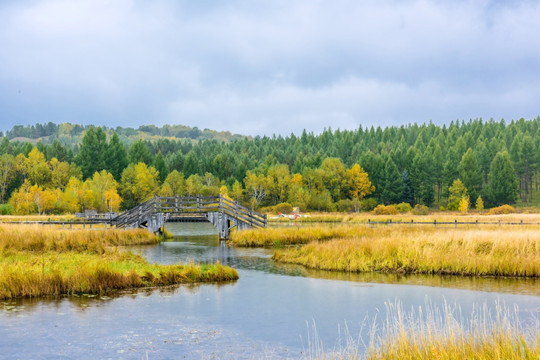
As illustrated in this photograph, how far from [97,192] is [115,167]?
34876 millimetres

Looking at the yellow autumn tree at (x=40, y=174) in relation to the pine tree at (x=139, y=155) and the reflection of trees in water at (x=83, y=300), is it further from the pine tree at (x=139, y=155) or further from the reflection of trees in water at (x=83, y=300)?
the reflection of trees in water at (x=83, y=300)

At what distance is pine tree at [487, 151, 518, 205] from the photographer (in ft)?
441

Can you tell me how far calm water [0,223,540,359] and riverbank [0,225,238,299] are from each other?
95 cm

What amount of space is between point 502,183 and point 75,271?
13219cm

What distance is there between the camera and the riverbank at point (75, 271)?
19859mm

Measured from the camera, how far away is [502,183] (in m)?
135

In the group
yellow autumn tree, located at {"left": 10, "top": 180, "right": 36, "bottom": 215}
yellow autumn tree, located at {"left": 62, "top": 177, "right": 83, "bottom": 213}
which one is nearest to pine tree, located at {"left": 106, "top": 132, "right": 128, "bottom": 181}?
yellow autumn tree, located at {"left": 62, "top": 177, "right": 83, "bottom": 213}

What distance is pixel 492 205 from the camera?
13850 cm

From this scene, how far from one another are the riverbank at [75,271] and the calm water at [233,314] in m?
0.95

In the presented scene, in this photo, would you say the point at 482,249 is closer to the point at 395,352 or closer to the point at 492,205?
the point at 395,352

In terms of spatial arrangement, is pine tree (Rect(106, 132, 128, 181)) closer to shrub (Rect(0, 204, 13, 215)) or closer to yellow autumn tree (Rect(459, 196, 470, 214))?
shrub (Rect(0, 204, 13, 215))

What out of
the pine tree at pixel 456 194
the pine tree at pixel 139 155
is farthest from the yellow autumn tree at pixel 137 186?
the pine tree at pixel 456 194

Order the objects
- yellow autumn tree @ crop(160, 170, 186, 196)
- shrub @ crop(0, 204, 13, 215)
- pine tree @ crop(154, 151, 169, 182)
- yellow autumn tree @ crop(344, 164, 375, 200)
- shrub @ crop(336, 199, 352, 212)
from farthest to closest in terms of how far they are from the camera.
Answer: pine tree @ crop(154, 151, 169, 182), yellow autumn tree @ crop(344, 164, 375, 200), yellow autumn tree @ crop(160, 170, 186, 196), shrub @ crop(336, 199, 352, 212), shrub @ crop(0, 204, 13, 215)

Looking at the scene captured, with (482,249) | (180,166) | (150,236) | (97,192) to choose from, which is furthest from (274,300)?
(180,166)
